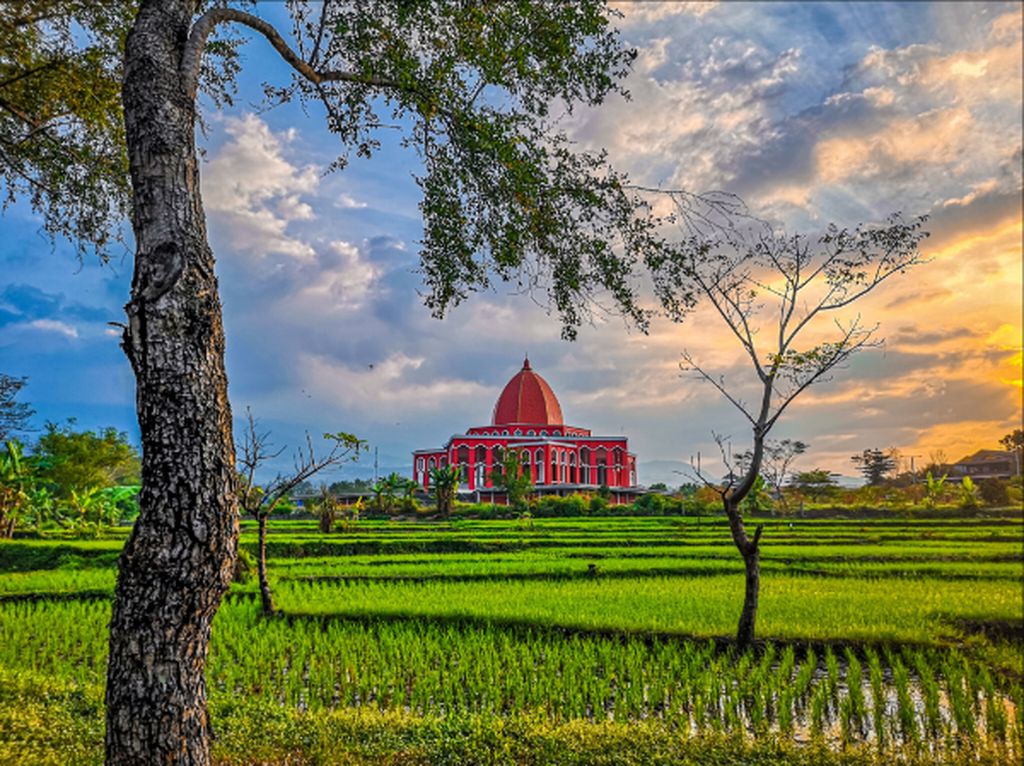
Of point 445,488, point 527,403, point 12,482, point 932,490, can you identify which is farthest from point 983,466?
point 12,482

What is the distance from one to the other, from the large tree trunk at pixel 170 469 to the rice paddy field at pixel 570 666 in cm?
158

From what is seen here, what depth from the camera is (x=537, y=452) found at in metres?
47.5

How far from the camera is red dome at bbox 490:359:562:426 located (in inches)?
2067

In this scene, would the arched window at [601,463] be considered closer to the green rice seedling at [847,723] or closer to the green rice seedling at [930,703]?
the green rice seedling at [930,703]

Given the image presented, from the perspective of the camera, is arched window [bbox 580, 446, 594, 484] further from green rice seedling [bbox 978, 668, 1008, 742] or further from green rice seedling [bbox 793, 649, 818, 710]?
green rice seedling [bbox 978, 668, 1008, 742]

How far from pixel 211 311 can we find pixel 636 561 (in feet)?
49.4

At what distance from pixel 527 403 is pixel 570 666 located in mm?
46064

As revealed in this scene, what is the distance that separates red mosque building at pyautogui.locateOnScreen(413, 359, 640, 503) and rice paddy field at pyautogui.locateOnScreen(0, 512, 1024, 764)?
30980 mm

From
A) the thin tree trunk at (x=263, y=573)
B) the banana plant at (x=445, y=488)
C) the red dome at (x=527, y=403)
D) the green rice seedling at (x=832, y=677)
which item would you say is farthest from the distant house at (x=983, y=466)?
the thin tree trunk at (x=263, y=573)

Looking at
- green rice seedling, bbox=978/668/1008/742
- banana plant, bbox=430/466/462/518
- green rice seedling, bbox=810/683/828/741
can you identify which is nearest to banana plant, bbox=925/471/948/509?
banana plant, bbox=430/466/462/518

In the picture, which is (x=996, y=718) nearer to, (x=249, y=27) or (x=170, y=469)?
(x=170, y=469)

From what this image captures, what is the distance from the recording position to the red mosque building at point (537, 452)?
1860 inches

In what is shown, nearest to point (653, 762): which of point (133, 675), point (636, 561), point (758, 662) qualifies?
point (133, 675)

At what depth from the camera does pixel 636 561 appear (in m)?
17.0
